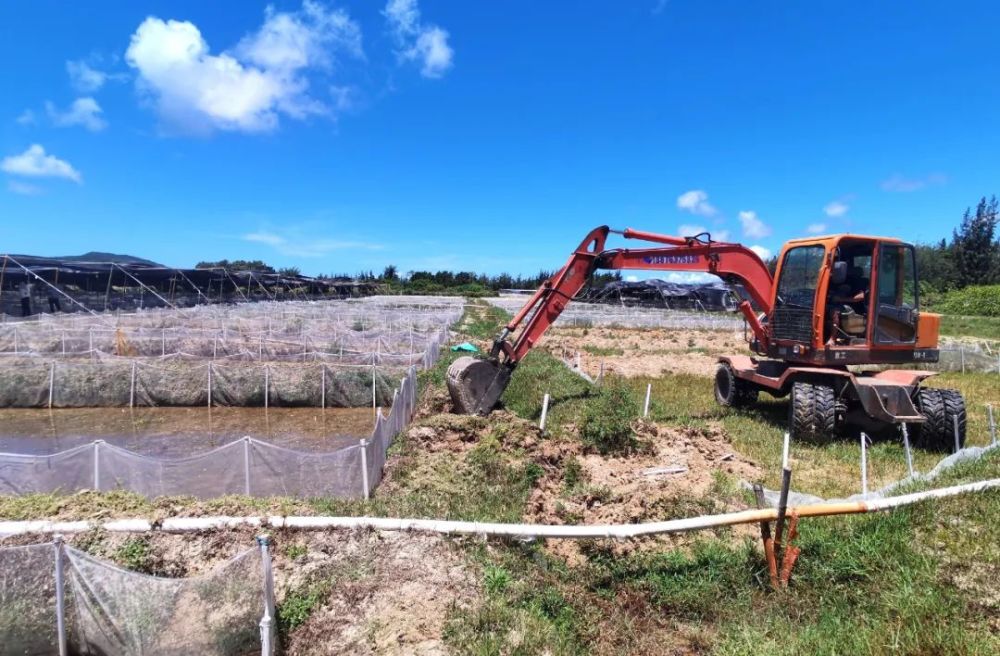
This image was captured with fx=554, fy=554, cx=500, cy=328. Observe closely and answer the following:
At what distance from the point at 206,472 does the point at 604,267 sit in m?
7.35

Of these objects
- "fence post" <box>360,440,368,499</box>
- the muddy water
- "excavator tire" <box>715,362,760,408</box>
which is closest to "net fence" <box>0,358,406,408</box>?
the muddy water

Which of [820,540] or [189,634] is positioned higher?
[820,540]

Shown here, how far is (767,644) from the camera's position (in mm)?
3566

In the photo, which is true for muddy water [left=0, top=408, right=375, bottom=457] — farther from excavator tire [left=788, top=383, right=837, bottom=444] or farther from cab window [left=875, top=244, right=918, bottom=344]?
cab window [left=875, top=244, right=918, bottom=344]

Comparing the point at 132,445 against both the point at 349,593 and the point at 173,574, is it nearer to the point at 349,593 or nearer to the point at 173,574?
the point at 173,574

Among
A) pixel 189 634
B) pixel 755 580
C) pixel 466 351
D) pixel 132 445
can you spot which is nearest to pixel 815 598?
pixel 755 580

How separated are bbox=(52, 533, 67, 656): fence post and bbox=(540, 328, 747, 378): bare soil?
14.1m

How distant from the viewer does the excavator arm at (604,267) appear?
384 inches

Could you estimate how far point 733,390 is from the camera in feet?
37.6

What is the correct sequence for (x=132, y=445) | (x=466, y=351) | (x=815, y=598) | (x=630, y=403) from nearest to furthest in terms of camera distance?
(x=815, y=598)
(x=630, y=403)
(x=132, y=445)
(x=466, y=351)

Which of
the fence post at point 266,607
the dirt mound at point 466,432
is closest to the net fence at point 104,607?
the fence post at point 266,607

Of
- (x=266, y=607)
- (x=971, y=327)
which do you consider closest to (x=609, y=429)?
(x=266, y=607)

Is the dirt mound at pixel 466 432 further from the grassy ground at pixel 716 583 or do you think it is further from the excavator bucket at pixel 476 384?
the grassy ground at pixel 716 583

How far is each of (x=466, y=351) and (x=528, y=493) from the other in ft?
43.7
